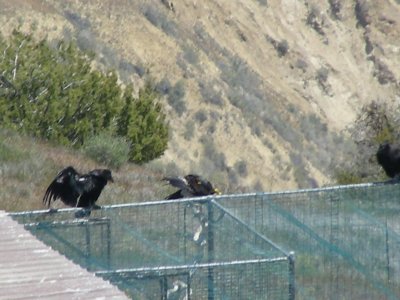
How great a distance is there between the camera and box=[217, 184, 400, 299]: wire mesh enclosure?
11.1m

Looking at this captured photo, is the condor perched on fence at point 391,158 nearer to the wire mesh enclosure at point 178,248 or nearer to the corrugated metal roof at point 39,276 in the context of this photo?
the wire mesh enclosure at point 178,248

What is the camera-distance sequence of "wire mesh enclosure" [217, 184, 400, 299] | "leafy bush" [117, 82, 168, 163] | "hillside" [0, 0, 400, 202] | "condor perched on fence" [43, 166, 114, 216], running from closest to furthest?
"wire mesh enclosure" [217, 184, 400, 299]
"condor perched on fence" [43, 166, 114, 216]
"leafy bush" [117, 82, 168, 163]
"hillside" [0, 0, 400, 202]

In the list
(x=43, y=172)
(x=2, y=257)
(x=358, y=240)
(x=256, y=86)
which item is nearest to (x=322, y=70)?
(x=256, y=86)

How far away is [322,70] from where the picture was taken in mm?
57656

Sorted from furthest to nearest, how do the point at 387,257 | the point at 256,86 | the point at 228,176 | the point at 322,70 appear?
the point at 322,70, the point at 256,86, the point at 228,176, the point at 387,257

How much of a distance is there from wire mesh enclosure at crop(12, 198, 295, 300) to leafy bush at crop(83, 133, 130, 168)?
1095 cm

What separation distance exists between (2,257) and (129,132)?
20152 millimetres

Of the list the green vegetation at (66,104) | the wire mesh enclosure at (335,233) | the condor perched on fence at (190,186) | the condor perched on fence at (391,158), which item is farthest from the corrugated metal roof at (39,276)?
the green vegetation at (66,104)

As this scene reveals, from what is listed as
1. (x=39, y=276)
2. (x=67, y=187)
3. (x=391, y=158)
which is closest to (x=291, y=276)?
(x=39, y=276)

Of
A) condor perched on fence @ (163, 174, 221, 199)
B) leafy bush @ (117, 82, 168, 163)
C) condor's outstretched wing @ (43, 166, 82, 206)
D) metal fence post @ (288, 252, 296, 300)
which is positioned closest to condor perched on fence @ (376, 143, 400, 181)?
condor perched on fence @ (163, 174, 221, 199)

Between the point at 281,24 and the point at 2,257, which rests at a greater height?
the point at 281,24

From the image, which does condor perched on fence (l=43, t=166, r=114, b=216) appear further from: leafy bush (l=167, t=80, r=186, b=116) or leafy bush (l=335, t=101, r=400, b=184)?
leafy bush (l=167, t=80, r=186, b=116)

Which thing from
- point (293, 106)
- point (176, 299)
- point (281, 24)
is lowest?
point (176, 299)

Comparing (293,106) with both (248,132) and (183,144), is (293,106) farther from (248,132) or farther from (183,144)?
(183,144)
